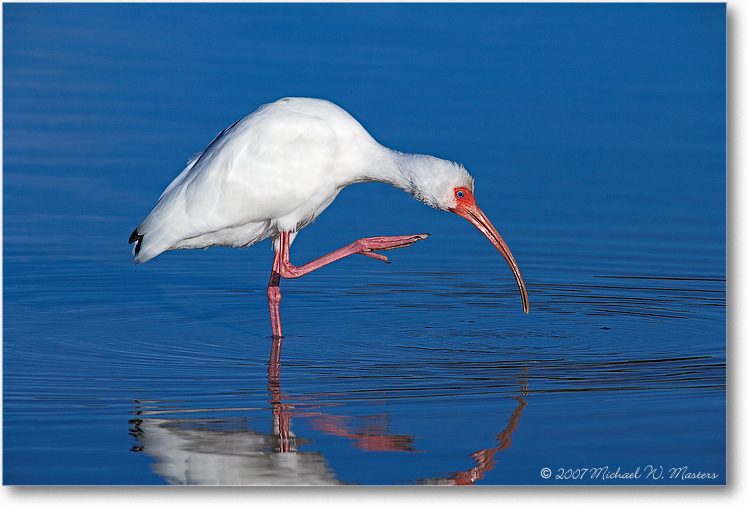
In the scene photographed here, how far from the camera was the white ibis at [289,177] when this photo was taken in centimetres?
877

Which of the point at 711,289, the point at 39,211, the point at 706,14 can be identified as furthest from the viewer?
the point at 39,211

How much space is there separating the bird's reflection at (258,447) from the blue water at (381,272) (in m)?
0.02

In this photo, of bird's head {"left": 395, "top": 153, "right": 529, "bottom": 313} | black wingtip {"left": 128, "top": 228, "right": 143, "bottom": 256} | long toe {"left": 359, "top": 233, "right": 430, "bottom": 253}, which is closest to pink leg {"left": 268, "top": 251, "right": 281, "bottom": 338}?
long toe {"left": 359, "top": 233, "right": 430, "bottom": 253}

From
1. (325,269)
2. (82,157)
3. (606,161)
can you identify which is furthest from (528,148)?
(82,157)

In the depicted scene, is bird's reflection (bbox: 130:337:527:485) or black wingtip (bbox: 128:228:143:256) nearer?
bird's reflection (bbox: 130:337:527:485)

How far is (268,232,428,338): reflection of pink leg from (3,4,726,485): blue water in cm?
22

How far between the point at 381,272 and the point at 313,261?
7.47ft

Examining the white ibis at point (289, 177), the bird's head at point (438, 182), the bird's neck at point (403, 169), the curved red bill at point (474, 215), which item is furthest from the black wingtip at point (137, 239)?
the curved red bill at point (474, 215)

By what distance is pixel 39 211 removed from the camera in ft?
41.0

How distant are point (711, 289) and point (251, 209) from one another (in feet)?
13.7

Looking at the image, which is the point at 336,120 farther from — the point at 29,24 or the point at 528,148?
the point at 528,148

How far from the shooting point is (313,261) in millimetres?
9172

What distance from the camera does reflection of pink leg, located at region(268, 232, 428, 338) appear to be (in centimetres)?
898

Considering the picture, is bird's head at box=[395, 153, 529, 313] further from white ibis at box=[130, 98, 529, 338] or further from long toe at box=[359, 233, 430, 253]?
long toe at box=[359, 233, 430, 253]
